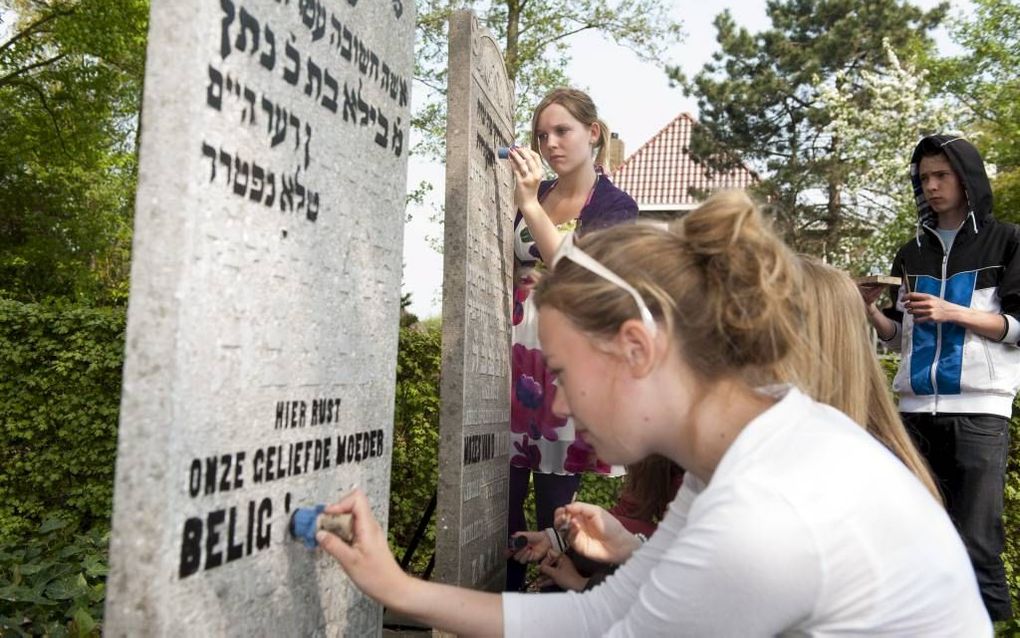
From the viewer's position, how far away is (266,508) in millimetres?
1763

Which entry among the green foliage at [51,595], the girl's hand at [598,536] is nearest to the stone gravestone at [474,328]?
the girl's hand at [598,536]

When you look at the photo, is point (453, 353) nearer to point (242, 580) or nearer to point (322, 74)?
point (322, 74)

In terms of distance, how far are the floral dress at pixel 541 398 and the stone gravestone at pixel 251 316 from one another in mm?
1207

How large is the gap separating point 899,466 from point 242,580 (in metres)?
1.20

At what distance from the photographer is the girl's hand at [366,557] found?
177 centimetres

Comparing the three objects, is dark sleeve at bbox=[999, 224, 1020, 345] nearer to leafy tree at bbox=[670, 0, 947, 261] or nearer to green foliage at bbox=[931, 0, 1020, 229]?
green foliage at bbox=[931, 0, 1020, 229]

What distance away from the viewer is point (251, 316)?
1.69m

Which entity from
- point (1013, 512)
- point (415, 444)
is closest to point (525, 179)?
point (415, 444)

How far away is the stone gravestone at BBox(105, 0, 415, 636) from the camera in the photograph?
1.44 metres

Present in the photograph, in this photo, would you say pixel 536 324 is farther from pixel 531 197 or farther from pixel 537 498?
pixel 537 498

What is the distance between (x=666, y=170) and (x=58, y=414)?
81.0ft

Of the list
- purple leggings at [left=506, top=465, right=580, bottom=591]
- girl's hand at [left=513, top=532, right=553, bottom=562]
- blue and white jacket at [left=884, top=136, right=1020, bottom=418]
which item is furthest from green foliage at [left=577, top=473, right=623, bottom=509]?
girl's hand at [left=513, top=532, right=553, bottom=562]

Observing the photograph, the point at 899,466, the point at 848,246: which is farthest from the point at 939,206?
the point at 848,246

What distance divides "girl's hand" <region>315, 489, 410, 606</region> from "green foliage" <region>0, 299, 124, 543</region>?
4.90m
